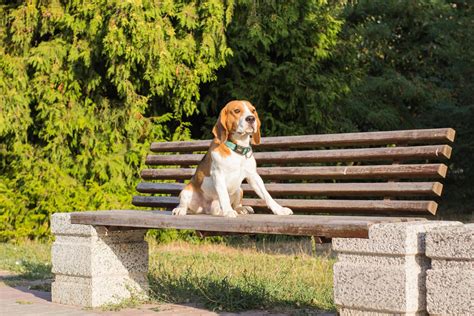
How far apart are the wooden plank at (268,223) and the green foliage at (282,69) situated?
7317 millimetres

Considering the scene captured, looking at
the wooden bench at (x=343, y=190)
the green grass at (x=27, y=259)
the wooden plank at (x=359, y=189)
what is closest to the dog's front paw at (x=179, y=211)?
the wooden bench at (x=343, y=190)

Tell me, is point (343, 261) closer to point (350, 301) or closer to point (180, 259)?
point (350, 301)

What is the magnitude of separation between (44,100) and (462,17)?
1299 cm

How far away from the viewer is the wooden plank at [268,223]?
4.31 meters

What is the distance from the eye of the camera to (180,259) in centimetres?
930

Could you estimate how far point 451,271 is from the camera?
3982 millimetres

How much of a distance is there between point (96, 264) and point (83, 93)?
6444 millimetres

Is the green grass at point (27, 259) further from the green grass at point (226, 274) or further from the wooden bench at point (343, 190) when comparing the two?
the wooden bench at point (343, 190)

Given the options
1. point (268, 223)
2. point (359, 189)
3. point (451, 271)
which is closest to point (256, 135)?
point (359, 189)

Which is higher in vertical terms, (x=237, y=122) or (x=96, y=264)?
(x=237, y=122)

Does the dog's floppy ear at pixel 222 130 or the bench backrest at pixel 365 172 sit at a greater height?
the dog's floppy ear at pixel 222 130

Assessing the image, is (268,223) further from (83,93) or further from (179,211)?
(83,93)

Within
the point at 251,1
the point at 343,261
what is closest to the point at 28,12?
the point at 251,1

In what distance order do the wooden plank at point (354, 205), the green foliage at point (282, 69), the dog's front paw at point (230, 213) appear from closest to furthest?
the wooden plank at point (354, 205)
the dog's front paw at point (230, 213)
the green foliage at point (282, 69)
